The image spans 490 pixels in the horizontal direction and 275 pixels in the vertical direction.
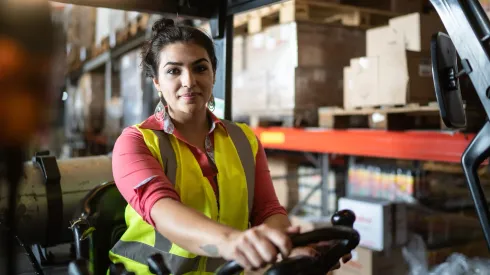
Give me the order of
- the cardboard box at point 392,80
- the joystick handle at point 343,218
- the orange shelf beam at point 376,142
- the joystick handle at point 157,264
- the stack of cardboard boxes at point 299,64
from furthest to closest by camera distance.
A: the stack of cardboard boxes at point 299,64 < the cardboard box at point 392,80 < the orange shelf beam at point 376,142 < the joystick handle at point 343,218 < the joystick handle at point 157,264

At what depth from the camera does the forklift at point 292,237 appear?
43.8 inches

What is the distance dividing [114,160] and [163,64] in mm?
398

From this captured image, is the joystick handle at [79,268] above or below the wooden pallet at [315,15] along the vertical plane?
below

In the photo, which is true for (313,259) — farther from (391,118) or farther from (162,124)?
(391,118)

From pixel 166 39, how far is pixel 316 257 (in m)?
0.99

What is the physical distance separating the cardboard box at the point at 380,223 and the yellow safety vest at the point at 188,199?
4.81 feet

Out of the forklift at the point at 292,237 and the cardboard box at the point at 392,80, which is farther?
the cardboard box at the point at 392,80

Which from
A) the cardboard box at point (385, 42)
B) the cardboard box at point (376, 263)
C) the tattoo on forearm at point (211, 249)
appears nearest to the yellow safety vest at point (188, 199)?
the tattoo on forearm at point (211, 249)

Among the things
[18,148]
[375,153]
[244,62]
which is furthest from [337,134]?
[18,148]

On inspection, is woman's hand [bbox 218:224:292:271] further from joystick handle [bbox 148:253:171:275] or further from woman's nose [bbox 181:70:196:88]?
woman's nose [bbox 181:70:196:88]

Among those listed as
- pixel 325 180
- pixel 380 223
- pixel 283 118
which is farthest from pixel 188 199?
pixel 325 180

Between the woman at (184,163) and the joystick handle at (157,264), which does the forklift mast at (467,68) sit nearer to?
the woman at (184,163)

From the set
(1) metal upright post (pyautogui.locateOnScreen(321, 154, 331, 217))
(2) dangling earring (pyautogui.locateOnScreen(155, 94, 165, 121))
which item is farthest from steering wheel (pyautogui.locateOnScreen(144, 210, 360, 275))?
(1) metal upright post (pyautogui.locateOnScreen(321, 154, 331, 217))

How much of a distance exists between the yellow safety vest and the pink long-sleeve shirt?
0.03 meters
